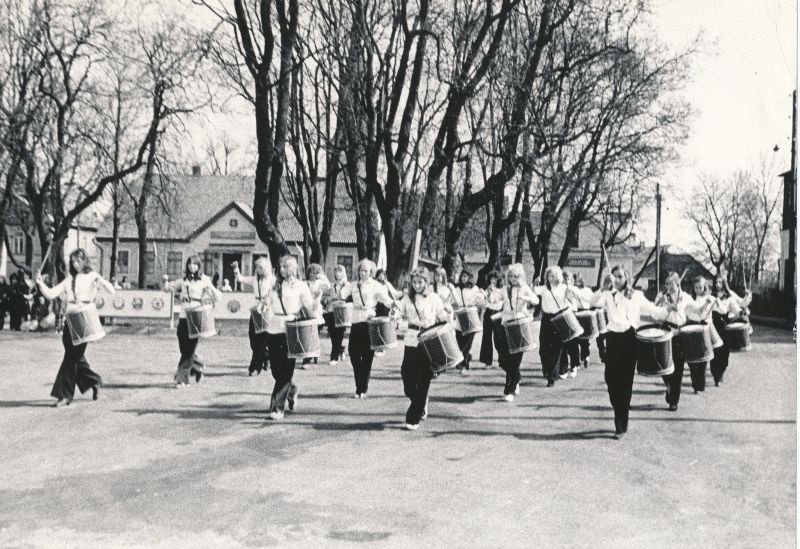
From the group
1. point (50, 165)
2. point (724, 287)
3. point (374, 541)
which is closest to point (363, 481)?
point (374, 541)

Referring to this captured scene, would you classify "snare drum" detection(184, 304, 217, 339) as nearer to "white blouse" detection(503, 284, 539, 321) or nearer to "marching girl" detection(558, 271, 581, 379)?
"white blouse" detection(503, 284, 539, 321)

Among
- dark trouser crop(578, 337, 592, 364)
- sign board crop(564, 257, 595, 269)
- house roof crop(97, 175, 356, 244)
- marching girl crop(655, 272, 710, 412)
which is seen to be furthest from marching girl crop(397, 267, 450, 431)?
sign board crop(564, 257, 595, 269)

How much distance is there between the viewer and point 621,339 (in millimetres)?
9031

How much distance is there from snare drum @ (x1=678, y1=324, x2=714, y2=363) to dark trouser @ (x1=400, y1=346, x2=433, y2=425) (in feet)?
12.1

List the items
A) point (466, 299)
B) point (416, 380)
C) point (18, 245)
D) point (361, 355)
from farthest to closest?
1. point (18, 245)
2. point (466, 299)
3. point (361, 355)
4. point (416, 380)

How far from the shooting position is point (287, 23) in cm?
1822

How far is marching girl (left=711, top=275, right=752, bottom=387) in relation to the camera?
13.2 metres

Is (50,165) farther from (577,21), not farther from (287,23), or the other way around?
(577,21)

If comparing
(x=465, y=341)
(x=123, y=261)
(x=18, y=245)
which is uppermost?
(x=18, y=245)

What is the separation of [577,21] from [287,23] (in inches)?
319

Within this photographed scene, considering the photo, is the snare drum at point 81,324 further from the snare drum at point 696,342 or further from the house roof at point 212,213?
the house roof at point 212,213

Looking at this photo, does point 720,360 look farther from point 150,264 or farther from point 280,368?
point 150,264

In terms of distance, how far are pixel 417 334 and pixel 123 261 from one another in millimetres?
56718

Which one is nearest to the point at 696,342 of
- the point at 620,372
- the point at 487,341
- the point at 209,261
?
the point at 620,372
